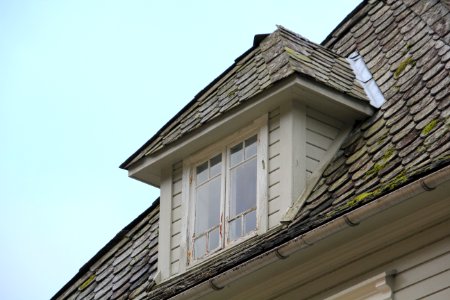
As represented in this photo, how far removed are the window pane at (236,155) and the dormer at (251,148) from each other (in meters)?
0.01

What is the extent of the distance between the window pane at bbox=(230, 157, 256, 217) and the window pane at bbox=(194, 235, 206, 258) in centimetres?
51

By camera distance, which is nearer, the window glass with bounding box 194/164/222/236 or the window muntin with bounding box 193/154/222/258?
the window muntin with bounding box 193/154/222/258

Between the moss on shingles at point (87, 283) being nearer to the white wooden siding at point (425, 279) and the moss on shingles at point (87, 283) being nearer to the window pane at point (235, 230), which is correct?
the window pane at point (235, 230)

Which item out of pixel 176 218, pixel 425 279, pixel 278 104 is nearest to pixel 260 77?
pixel 278 104

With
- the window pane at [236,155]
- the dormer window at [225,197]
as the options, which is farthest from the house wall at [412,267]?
the window pane at [236,155]

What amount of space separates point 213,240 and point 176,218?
0.95m

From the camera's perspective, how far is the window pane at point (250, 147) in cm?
1456

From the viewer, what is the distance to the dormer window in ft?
46.7

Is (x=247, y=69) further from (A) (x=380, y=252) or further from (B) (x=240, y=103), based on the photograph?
(A) (x=380, y=252)

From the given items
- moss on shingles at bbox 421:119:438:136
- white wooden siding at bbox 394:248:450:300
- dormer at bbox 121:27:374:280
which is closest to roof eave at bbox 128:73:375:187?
dormer at bbox 121:27:374:280

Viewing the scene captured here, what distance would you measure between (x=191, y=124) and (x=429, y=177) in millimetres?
5080

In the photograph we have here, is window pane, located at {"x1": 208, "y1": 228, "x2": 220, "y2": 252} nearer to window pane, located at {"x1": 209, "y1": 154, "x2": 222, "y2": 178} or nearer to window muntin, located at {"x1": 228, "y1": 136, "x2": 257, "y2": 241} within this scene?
window muntin, located at {"x1": 228, "y1": 136, "x2": 257, "y2": 241}

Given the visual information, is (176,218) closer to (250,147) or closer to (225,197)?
(225,197)

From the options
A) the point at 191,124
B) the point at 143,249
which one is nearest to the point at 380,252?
the point at 191,124
